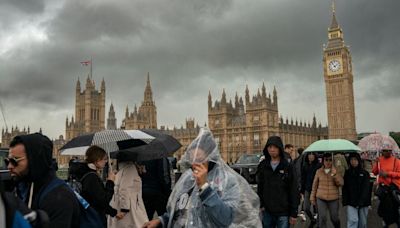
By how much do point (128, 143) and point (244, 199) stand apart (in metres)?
4.01

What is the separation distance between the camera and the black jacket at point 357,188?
22.4 ft

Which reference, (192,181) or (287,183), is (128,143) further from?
(192,181)

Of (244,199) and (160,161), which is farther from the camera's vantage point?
(160,161)

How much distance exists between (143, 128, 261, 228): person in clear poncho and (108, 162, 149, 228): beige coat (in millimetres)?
2254

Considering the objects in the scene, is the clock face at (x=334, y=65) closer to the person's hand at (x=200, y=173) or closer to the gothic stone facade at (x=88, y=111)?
the gothic stone facade at (x=88, y=111)

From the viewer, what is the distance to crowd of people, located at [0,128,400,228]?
2.46m

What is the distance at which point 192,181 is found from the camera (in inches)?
119

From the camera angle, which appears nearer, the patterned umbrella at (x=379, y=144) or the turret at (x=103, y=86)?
the patterned umbrella at (x=379, y=144)

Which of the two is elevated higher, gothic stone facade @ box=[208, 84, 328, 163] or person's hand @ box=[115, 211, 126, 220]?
gothic stone facade @ box=[208, 84, 328, 163]

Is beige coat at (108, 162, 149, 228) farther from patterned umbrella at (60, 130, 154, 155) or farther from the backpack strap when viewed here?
the backpack strap

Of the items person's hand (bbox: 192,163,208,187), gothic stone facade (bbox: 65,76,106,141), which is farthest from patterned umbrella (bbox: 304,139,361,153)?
gothic stone facade (bbox: 65,76,106,141)

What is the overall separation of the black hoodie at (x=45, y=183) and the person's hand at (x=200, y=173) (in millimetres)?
786

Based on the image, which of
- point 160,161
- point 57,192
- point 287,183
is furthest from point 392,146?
point 57,192

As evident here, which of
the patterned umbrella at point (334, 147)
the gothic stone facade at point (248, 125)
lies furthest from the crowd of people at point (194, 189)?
the gothic stone facade at point (248, 125)
